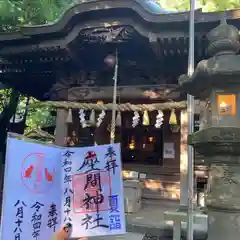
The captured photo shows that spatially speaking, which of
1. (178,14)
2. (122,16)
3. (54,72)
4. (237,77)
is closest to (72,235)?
(237,77)

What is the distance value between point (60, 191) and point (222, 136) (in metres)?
2.14

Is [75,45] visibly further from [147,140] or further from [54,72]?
[147,140]

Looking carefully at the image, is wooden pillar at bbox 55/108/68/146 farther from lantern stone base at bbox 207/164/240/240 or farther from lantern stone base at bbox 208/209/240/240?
lantern stone base at bbox 208/209/240/240

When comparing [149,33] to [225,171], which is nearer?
[225,171]

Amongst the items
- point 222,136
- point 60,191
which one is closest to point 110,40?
point 222,136

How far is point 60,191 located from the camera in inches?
94.8

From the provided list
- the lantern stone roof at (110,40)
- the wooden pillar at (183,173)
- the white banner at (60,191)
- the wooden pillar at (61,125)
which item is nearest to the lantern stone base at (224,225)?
the white banner at (60,191)

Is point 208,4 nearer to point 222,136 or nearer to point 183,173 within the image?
point 183,173

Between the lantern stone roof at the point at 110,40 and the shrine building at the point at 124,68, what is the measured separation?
2cm

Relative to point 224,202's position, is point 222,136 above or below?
above

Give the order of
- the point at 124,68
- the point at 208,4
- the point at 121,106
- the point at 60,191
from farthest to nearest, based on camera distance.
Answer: the point at 208,4, the point at 124,68, the point at 121,106, the point at 60,191

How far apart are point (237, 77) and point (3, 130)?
9722mm

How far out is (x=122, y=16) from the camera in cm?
753

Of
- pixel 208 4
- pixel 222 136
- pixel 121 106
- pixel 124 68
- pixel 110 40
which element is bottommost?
pixel 222 136
